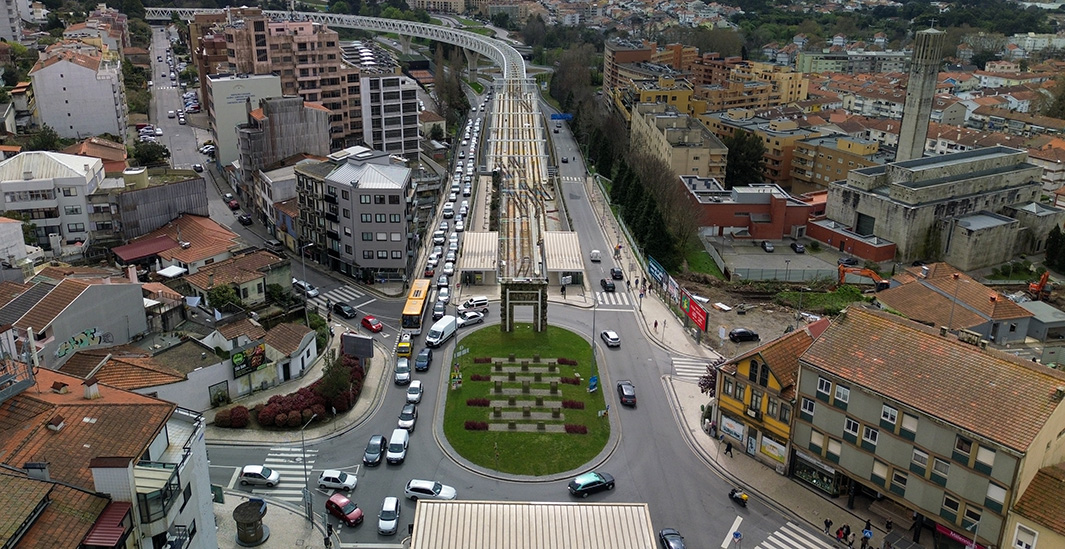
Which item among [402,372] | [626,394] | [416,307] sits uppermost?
[416,307]

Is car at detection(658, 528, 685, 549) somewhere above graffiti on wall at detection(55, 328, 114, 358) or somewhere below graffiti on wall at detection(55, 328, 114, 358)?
below

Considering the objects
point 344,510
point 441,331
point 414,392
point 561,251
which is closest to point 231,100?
point 561,251

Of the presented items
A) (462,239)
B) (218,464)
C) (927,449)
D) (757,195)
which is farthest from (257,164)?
(927,449)

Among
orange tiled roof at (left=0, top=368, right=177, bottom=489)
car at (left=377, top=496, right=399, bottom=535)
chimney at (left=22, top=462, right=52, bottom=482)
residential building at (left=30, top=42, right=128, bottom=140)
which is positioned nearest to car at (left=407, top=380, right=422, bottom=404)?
car at (left=377, top=496, right=399, bottom=535)

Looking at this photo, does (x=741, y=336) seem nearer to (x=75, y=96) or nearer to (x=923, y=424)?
(x=923, y=424)

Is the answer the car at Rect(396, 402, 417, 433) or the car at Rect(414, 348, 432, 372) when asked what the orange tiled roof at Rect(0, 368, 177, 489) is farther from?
the car at Rect(414, 348, 432, 372)

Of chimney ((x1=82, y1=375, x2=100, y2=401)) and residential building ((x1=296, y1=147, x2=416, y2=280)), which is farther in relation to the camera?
residential building ((x1=296, y1=147, x2=416, y2=280))

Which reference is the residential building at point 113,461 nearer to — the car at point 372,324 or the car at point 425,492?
the car at point 425,492
